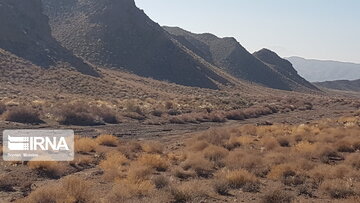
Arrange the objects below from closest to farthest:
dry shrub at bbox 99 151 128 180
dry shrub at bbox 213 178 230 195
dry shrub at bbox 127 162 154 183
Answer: dry shrub at bbox 213 178 230 195 < dry shrub at bbox 127 162 154 183 < dry shrub at bbox 99 151 128 180

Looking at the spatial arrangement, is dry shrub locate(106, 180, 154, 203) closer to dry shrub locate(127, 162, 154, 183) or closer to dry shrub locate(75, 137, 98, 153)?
dry shrub locate(127, 162, 154, 183)

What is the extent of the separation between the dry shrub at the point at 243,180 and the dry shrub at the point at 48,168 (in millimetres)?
6002

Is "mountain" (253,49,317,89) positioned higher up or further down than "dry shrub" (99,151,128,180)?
higher up

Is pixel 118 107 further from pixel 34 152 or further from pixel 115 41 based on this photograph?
pixel 115 41

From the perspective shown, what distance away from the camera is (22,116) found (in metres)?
33.2

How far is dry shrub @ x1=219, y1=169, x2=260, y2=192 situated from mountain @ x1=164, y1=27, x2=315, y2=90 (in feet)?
452

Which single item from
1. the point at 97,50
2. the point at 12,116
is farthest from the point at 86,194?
the point at 97,50

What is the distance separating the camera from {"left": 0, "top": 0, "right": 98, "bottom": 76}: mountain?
78.5m

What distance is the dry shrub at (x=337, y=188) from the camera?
47.0 feet

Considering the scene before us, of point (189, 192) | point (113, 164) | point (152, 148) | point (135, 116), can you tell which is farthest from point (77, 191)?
point (135, 116)

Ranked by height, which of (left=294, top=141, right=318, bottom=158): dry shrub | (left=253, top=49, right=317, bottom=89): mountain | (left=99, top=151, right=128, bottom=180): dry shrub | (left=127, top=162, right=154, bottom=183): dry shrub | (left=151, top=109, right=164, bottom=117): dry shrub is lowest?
(left=151, top=109, right=164, bottom=117): dry shrub

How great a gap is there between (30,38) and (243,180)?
2944 inches

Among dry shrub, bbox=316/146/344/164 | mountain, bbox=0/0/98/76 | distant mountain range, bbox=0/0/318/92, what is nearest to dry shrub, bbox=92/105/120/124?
dry shrub, bbox=316/146/344/164

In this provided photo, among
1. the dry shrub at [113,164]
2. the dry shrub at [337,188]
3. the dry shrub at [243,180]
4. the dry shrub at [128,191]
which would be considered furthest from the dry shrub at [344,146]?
the dry shrub at [128,191]
